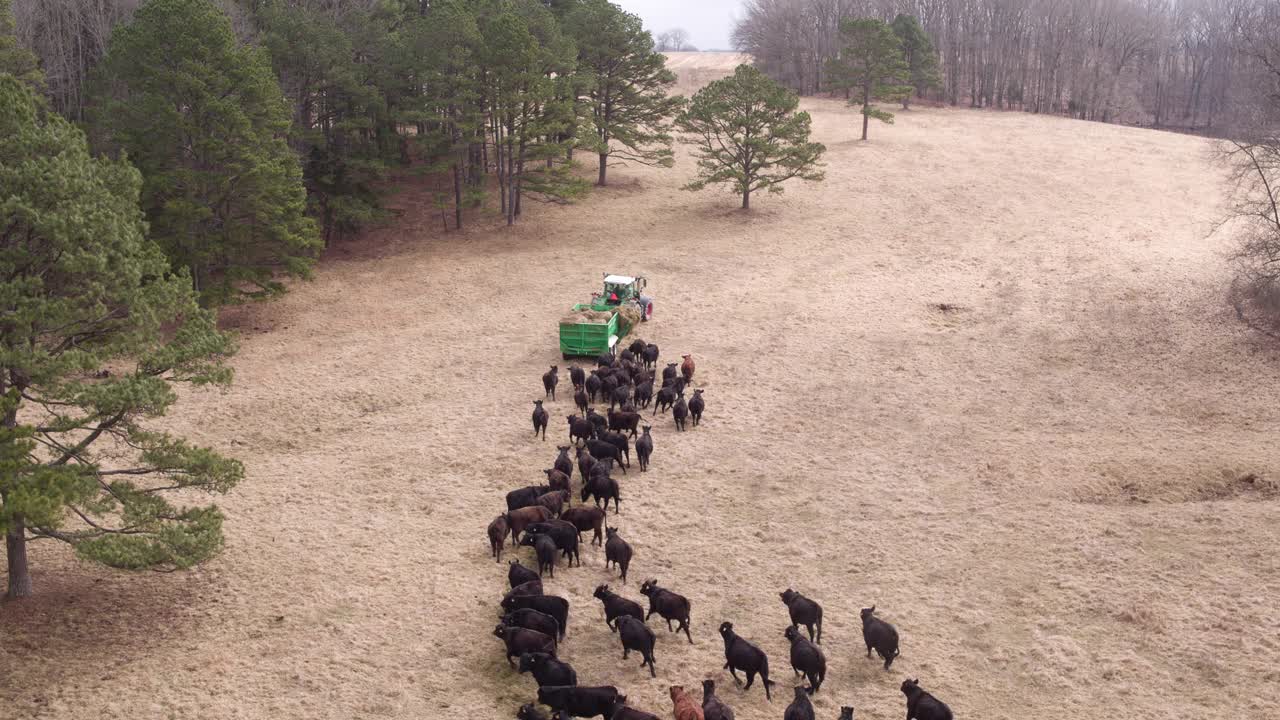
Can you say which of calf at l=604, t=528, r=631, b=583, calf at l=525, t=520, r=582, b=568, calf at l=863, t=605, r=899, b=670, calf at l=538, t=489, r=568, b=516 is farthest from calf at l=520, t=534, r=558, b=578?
calf at l=863, t=605, r=899, b=670

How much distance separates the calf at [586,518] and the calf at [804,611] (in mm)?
4439

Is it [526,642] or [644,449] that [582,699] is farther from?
[644,449]

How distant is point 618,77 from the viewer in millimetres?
52875

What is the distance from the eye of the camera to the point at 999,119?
77.6 m

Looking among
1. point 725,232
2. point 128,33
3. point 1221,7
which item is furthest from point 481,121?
point 1221,7

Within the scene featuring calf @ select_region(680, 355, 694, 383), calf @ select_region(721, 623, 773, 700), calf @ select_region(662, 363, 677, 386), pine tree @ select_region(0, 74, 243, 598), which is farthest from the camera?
calf @ select_region(680, 355, 694, 383)

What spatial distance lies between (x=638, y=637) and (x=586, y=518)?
4.32 metres

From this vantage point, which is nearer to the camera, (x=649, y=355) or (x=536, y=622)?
(x=536, y=622)

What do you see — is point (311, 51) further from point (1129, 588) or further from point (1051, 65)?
point (1051, 65)

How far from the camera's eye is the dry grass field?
1526 centimetres

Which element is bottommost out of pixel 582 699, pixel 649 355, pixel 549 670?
pixel 582 699

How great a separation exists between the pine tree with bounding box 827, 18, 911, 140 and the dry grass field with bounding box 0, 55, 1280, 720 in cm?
2252

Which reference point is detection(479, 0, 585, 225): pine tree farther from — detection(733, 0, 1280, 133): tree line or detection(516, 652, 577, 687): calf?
detection(733, 0, 1280, 133): tree line

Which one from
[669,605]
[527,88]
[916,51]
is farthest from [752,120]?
[916,51]
